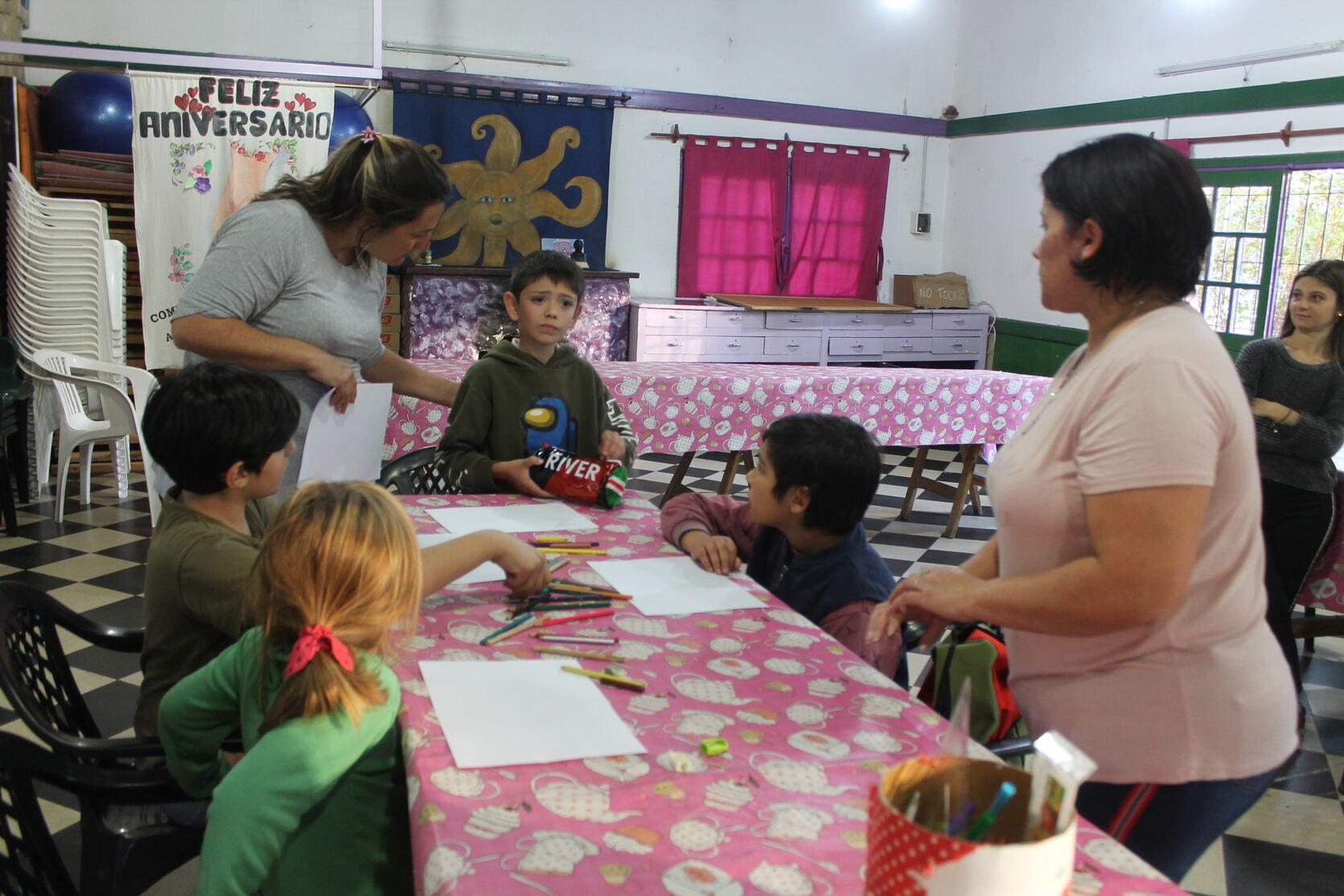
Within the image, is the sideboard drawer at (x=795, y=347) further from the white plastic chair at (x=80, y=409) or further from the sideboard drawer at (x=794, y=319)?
the white plastic chair at (x=80, y=409)

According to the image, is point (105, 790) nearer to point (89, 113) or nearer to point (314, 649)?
point (314, 649)

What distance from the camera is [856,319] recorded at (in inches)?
340

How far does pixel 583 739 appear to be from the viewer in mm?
1218

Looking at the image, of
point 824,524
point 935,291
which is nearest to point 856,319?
point 935,291

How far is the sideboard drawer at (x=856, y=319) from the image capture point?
853 cm

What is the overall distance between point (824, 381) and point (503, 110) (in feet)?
13.3

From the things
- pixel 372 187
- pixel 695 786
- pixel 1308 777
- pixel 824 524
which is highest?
pixel 372 187

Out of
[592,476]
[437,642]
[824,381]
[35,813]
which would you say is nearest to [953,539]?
[824,381]

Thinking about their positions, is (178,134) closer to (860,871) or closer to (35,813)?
(35,813)

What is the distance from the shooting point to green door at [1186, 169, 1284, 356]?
22.4ft

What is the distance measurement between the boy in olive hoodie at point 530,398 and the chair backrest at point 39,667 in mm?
984

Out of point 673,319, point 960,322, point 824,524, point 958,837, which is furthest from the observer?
point 960,322

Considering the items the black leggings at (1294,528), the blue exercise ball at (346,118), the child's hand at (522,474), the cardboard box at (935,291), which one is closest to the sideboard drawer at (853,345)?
the cardboard box at (935,291)

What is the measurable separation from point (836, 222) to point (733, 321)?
5.42 feet
